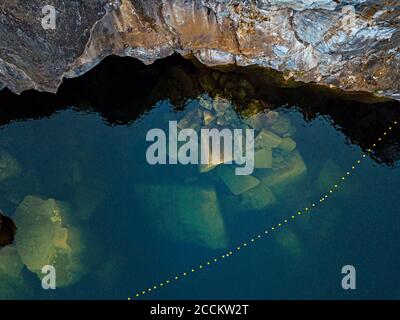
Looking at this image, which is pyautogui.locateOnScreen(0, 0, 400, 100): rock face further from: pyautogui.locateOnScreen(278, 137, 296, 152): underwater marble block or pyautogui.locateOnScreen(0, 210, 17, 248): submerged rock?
pyautogui.locateOnScreen(0, 210, 17, 248): submerged rock

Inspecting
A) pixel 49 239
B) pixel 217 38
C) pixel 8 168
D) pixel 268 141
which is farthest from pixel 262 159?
pixel 8 168

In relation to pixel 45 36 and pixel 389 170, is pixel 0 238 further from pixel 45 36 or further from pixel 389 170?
pixel 389 170

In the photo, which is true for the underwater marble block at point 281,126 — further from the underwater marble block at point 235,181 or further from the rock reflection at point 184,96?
the underwater marble block at point 235,181

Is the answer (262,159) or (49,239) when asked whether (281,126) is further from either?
(49,239)

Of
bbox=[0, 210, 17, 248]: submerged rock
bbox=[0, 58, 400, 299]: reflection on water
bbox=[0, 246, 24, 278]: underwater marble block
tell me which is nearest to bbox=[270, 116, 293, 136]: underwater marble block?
bbox=[0, 58, 400, 299]: reflection on water

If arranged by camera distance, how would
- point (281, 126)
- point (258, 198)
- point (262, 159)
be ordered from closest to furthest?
1. point (258, 198)
2. point (262, 159)
3. point (281, 126)

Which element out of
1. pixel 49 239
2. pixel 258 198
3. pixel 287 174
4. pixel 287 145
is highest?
pixel 287 145

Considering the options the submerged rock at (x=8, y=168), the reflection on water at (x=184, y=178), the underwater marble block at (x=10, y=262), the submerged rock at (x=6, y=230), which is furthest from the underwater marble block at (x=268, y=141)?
the underwater marble block at (x=10, y=262)
